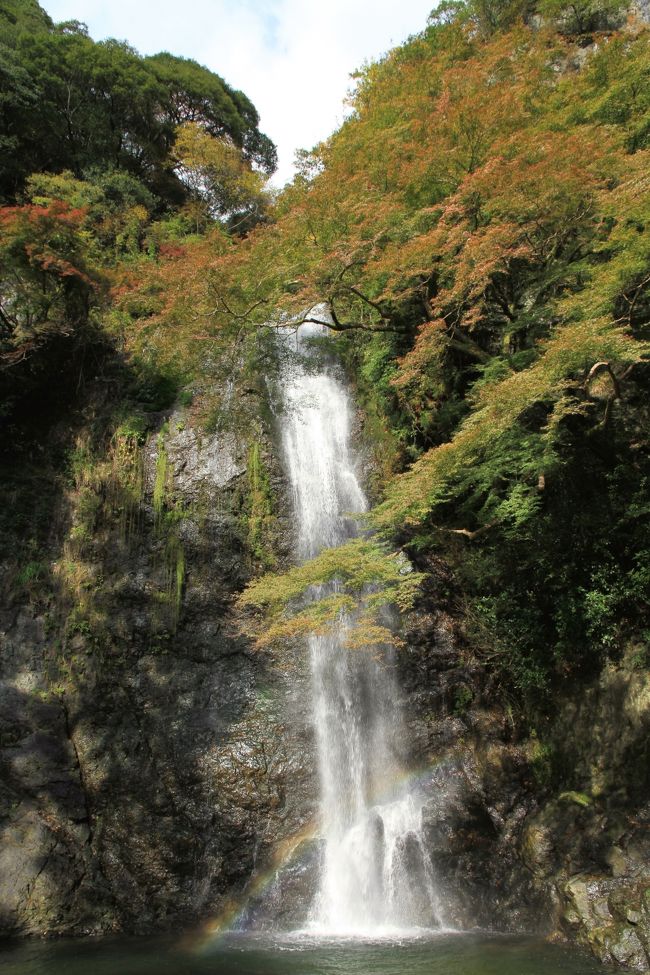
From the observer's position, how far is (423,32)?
67.6 ft

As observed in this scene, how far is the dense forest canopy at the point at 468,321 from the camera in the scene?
26.0 feet

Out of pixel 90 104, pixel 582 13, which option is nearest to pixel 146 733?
pixel 90 104

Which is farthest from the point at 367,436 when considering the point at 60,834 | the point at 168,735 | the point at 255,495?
the point at 60,834

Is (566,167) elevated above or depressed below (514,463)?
above

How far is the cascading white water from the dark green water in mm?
761

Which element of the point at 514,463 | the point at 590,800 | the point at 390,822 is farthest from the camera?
the point at 514,463

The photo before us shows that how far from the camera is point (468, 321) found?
9250 millimetres

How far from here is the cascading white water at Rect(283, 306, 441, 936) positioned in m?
7.46

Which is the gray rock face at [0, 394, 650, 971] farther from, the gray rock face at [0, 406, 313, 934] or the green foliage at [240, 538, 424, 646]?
the green foliage at [240, 538, 424, 646]

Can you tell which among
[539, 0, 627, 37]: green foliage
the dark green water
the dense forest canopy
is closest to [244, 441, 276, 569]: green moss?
the dense forest canopy

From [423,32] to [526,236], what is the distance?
16718 mm

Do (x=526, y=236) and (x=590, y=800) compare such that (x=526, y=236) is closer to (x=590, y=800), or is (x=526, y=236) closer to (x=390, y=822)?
(x=590, y=800)

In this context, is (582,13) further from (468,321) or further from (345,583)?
(345,583)

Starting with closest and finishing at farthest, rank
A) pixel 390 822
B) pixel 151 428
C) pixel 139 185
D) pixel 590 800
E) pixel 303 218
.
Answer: pixel 590 800 < pixel 390 822 < pixel 303 218 < pixel 151 428 < pixel 139 185
